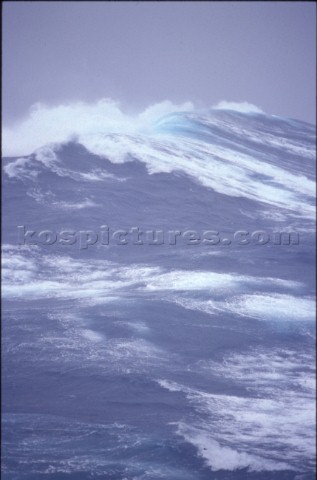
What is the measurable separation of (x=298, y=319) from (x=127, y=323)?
2433 mm

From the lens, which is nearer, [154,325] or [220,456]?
[220,456]

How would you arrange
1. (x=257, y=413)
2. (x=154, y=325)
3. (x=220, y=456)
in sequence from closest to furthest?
1. (x=220, y=456)
2. (x=257, y=413)
3. (x=154, y=325)

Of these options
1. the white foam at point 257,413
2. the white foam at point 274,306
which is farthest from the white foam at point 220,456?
the white foam at point 274,306

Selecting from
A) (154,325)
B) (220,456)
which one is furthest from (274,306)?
(220,456)

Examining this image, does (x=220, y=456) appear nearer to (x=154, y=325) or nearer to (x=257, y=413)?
(x=257, y=413)

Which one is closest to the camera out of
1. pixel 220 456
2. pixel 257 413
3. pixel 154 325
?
pixel 220 456

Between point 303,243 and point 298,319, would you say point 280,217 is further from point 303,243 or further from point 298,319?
point 298,319

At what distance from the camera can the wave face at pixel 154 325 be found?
173 inches

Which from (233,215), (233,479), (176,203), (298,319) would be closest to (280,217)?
(233,215)

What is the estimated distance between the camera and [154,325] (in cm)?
637

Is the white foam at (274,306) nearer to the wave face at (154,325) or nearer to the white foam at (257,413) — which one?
the wave face at (154,325)

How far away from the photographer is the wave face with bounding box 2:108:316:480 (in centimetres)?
439

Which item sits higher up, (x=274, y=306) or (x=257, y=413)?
(x=274, y=306)

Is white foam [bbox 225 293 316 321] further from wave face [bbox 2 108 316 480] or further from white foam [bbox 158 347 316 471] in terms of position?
white foam [bbox 158 347 316 471]
